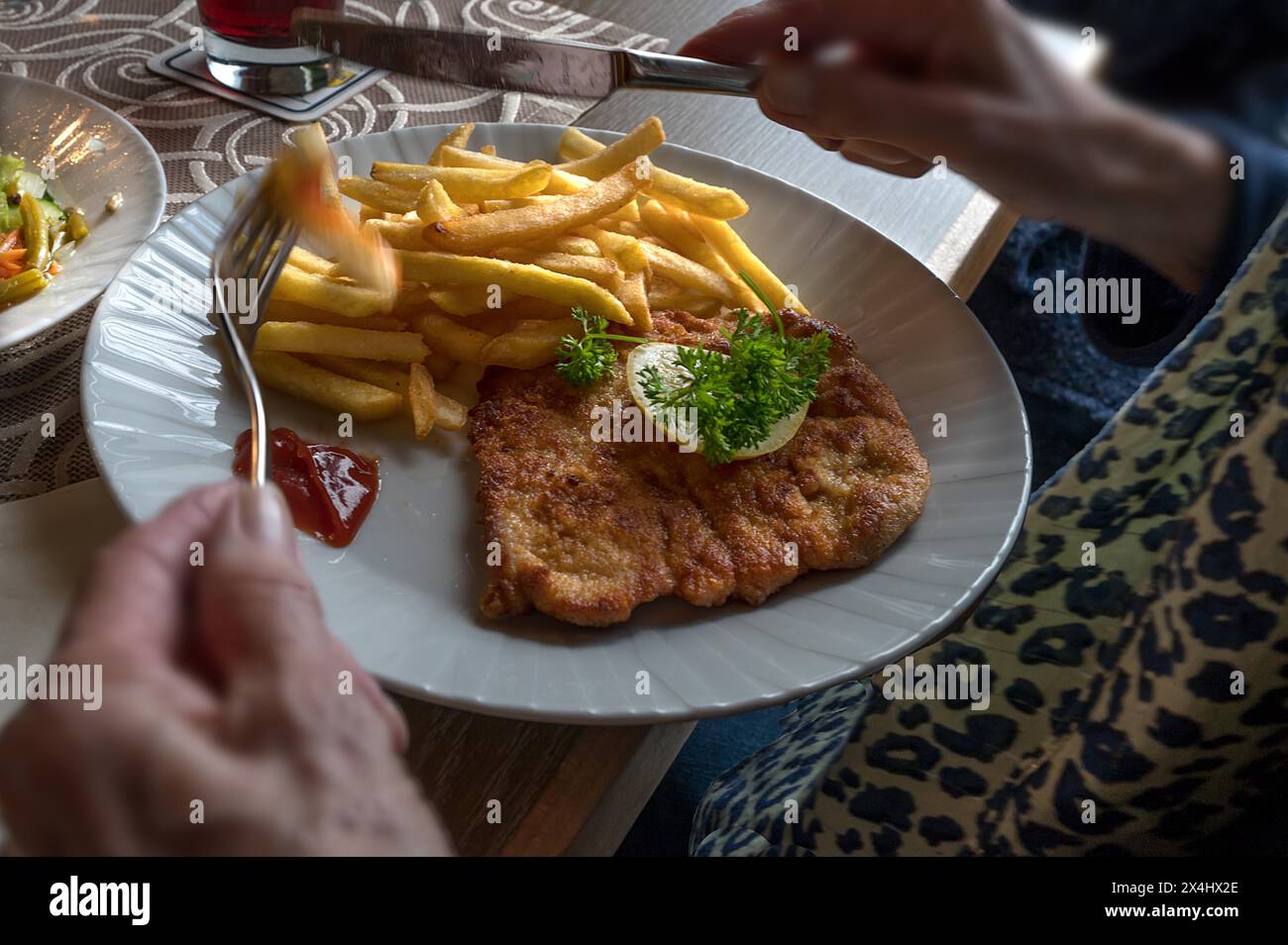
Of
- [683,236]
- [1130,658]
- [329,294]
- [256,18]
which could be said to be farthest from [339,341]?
[1130,658]

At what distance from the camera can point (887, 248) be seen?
2.04m

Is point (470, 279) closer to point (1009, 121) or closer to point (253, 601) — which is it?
point (1009, 121)

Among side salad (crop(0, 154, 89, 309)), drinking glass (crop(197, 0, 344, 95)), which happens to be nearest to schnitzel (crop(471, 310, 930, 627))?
side salad (crop(0, 154, 89, 309))

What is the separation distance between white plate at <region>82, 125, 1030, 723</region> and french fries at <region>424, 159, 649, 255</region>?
35cm

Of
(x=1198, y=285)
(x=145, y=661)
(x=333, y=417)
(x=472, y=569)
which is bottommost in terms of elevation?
(x=472, y=569)

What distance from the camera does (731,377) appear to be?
163cm

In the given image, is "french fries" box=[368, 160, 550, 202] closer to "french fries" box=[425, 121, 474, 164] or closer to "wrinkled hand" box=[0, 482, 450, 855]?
"french fries" box=[425, 121, 474, 164]

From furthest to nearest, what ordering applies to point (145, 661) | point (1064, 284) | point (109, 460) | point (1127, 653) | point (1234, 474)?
point (1064, 284), point (109, 460), point (1127, 653), point (1234, 474), point (145, 661)

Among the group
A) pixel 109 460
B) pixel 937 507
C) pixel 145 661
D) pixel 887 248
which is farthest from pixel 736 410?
pixel 145 661

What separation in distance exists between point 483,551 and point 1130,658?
929 millimetres

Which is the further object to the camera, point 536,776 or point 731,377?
point 731,377
